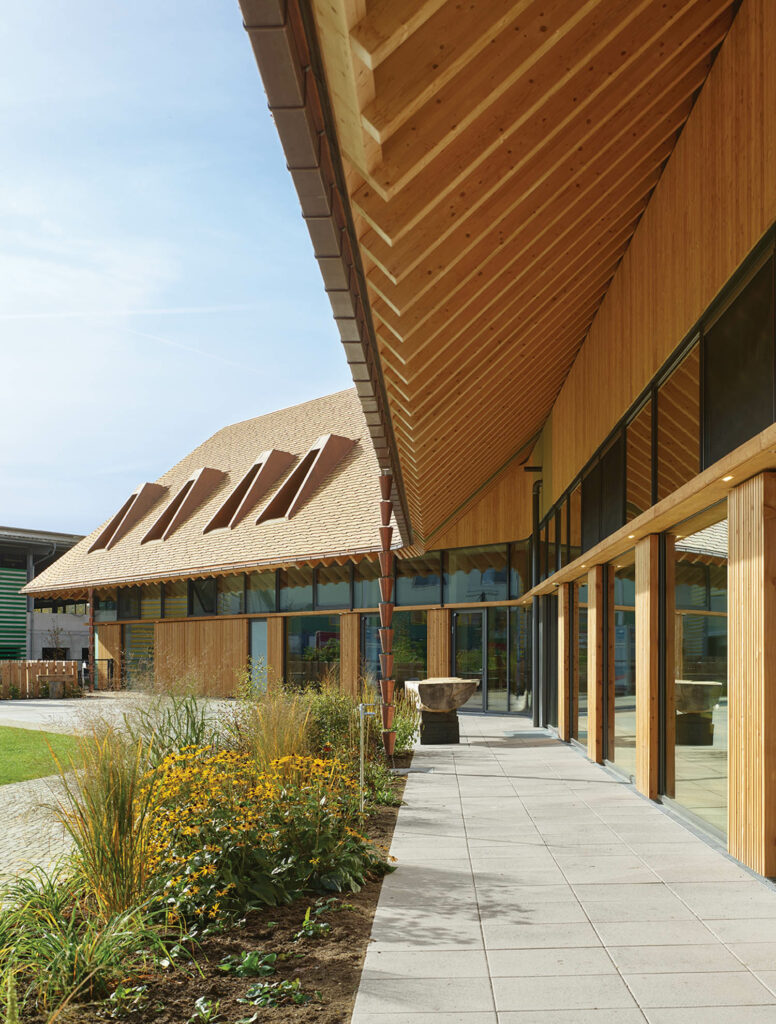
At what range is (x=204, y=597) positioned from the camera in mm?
23469

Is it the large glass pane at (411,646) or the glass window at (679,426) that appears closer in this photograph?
the glass window at (679,426)

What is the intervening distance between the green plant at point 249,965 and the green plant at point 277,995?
6.0 inches

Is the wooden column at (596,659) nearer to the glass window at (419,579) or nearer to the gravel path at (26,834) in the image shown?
the gravel path at (26,834)

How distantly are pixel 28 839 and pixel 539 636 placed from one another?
10.1m

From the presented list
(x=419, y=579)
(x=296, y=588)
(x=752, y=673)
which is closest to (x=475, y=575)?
(x=419, y=579)

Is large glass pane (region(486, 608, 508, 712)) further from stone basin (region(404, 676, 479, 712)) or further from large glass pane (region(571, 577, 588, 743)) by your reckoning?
stone basin (region(404, 676, 479, 712))

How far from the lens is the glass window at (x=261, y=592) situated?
71.4 ft

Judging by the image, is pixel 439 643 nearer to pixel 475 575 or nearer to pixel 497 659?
pixel 497 659

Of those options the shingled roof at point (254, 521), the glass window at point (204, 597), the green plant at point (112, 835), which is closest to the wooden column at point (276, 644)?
the shingled roof at point (254, 521)

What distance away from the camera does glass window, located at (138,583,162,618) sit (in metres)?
25.1

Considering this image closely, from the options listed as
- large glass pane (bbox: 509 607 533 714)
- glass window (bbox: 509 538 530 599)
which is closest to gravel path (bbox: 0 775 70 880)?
large glass pane (bbox: 509 607 533 714)

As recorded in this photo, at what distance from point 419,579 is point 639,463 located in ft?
37.2

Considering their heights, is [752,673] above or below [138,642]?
above

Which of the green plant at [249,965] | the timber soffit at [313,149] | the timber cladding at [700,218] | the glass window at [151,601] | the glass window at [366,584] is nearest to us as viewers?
the timber soffit at [313,149]
